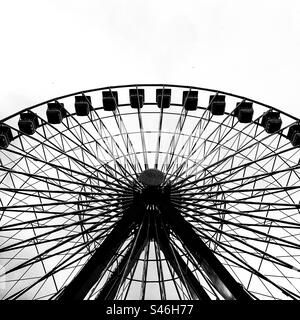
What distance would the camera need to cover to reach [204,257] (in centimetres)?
1112

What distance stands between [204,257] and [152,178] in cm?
331

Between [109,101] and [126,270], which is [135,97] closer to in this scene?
[109,101]

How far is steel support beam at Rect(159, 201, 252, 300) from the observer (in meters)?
9.91

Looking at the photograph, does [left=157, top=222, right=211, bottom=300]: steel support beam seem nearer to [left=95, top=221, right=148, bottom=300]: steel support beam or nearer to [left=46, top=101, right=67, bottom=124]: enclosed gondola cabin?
[left=95, top=221, right=148, bottom=300]: steel support beam

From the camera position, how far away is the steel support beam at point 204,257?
32.5 ft

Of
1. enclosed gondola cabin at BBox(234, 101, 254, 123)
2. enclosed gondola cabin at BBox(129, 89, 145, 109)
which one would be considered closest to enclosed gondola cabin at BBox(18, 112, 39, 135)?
enclosed gondola cabin at BBox(129, 89, 145, 109)

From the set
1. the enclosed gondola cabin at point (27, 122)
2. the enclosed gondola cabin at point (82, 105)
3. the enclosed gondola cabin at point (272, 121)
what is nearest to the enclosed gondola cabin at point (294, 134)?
the enclosed gondola cabin at point (272, 121)

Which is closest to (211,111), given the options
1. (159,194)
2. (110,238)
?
(159,194)

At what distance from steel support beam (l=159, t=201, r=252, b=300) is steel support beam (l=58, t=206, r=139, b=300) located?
117cm

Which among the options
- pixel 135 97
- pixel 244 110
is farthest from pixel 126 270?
pixel 244 110

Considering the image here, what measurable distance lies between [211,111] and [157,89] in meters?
3.09

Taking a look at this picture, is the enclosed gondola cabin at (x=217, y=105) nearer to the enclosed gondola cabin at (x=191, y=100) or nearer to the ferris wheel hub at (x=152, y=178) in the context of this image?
the enclosed gondola cabin at (x=191, y=100)

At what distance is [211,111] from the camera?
64.8 feet

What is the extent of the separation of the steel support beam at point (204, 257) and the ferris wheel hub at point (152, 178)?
80 centimetres
